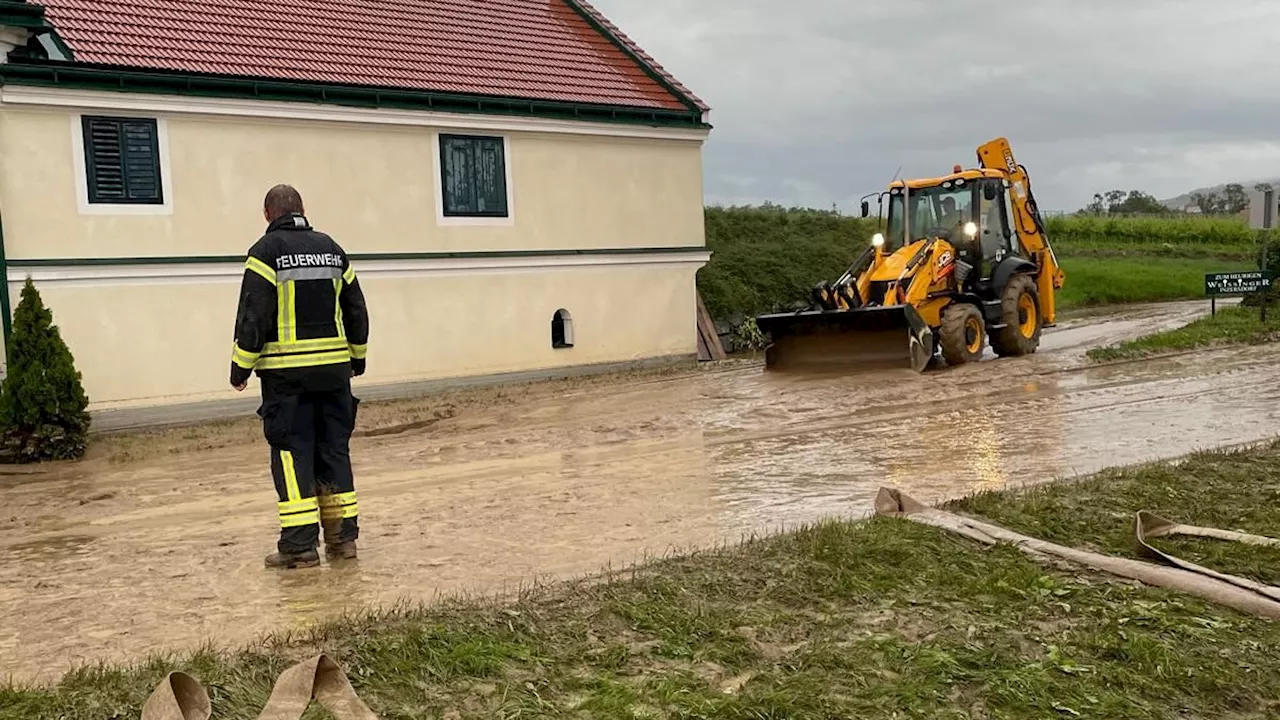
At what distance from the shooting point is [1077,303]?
29.8 m

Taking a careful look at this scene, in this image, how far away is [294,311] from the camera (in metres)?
6.39

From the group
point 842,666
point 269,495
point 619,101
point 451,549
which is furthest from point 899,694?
point 619,101

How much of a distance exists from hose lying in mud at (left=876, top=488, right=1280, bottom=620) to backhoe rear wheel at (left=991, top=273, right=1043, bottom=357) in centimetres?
1092

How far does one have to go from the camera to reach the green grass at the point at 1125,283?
30.4m

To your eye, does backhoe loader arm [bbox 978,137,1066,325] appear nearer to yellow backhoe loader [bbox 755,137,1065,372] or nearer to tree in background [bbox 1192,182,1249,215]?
yellow backhoe loader [bbox 755,137,1065,372]

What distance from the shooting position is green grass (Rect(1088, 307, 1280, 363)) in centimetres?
1690

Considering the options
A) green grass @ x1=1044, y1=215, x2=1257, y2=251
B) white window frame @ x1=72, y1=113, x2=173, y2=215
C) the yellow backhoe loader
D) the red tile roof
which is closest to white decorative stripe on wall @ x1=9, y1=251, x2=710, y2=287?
white window frame @ x1=72, y1=113, x2=173, y2=215

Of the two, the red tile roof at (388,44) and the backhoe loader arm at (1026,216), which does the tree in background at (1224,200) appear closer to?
the backhoe loader arm at (1026,216)

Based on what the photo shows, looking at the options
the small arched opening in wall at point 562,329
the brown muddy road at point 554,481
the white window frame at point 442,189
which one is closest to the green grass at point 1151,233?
the brown muddy road at point 554,481

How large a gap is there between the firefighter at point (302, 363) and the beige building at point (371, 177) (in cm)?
879

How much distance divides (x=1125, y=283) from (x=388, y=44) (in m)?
22.8

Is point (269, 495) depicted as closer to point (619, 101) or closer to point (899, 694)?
point (899, 694)

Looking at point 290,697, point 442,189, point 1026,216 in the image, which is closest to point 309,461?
point 290,697

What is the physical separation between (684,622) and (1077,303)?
90.7 ft
